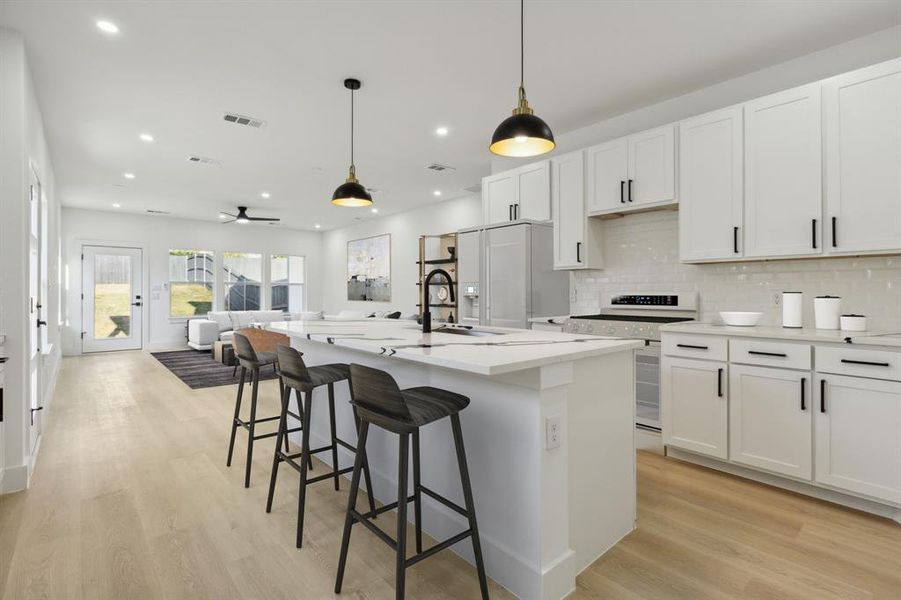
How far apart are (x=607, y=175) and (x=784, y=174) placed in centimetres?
133

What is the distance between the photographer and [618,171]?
13.0ft

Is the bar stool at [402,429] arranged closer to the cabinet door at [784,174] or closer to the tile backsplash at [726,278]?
the cabinet door at [784,174]

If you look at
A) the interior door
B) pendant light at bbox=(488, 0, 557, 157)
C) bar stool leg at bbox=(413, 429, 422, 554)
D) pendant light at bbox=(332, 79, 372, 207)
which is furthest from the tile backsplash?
bar stool leg at bbox=(413, 429, 422, 554)

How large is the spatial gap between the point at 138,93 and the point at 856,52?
17.6ft

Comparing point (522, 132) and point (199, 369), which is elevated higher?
point (522, 132)

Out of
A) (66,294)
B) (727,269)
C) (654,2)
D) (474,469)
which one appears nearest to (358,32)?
(654,2)

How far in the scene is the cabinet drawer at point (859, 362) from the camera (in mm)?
2328

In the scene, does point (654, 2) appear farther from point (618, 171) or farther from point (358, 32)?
point (358, 32)

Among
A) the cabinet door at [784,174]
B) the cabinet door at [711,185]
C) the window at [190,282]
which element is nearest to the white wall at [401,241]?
the window at [190,282]

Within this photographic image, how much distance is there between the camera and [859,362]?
2.43 meters

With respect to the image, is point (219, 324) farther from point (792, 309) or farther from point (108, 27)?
point (792, 309)

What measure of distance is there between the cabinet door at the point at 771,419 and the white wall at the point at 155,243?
33.9 ft

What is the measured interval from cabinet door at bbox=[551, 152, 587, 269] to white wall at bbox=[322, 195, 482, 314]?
10.6 ft

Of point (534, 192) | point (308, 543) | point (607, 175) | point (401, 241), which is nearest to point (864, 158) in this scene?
point (607, 175)
